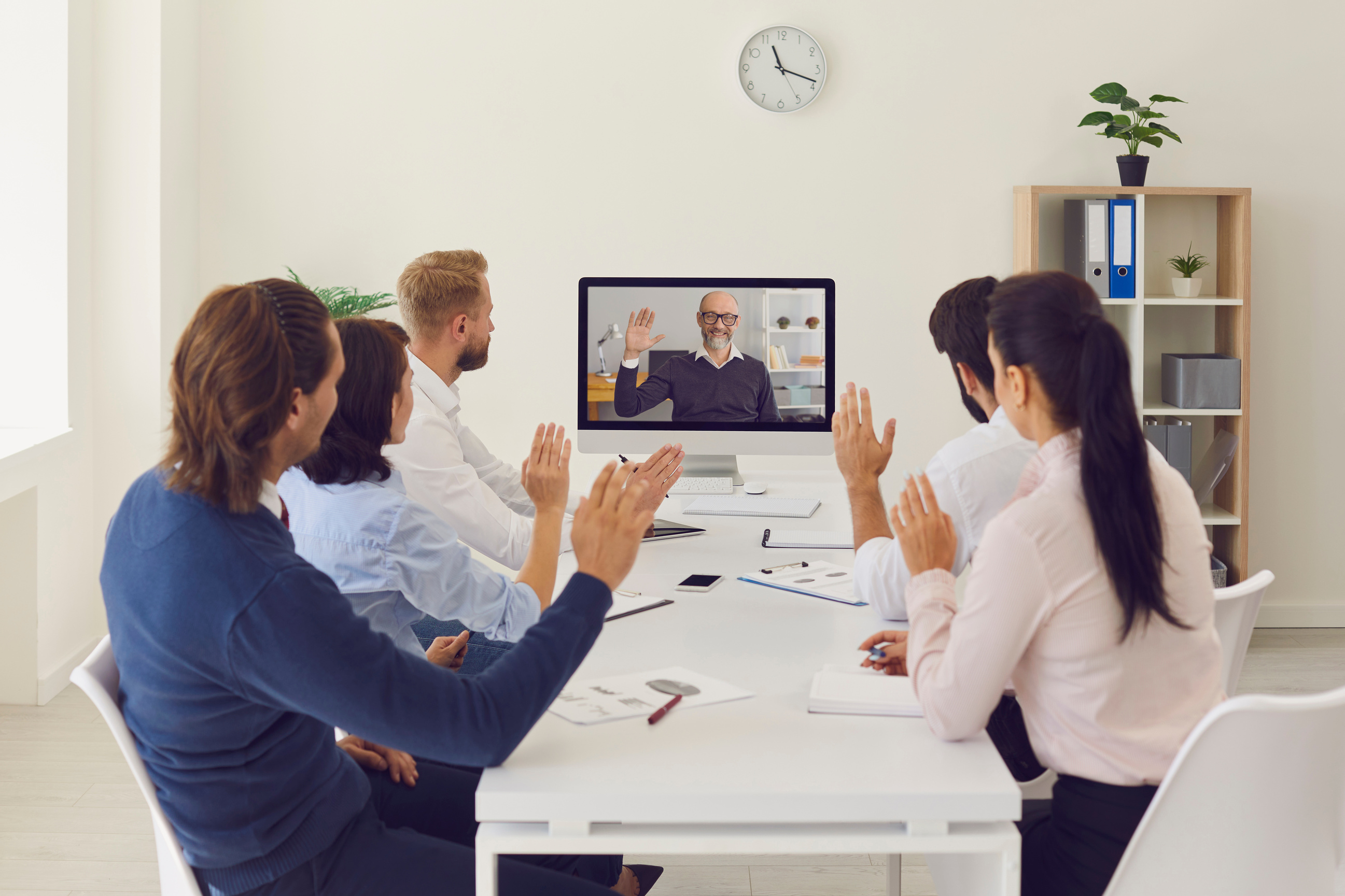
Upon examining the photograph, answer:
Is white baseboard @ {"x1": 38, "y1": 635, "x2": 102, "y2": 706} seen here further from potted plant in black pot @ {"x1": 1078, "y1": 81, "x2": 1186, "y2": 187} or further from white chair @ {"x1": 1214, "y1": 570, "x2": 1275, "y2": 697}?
potted plant in black pot @ {"x1": 1078, "y1": 81, "x2": 1186, "y2": 187}

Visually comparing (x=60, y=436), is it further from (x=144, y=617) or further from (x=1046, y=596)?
(x=1046, y=596)

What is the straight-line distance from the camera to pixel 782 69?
4043mm

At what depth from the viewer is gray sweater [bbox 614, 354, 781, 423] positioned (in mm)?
2924

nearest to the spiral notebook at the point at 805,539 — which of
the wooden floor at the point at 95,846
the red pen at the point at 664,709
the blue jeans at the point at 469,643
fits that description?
the blue jeans at the point at 469,643

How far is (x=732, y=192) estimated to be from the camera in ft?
13.4

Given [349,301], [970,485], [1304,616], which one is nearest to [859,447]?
[970,485]

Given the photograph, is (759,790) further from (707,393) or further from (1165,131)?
(1165,131)

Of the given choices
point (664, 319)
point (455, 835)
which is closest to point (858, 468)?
point (455, 835)

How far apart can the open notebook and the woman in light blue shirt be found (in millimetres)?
511

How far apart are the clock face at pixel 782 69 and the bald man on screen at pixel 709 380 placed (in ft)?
4.69

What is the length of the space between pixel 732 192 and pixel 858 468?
235 centimetres

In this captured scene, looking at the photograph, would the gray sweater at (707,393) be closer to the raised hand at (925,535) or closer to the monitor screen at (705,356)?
the monitor screen at (705,356)

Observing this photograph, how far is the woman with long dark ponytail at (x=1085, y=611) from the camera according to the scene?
120 centimetres

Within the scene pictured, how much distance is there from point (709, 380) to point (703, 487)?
29 cm
